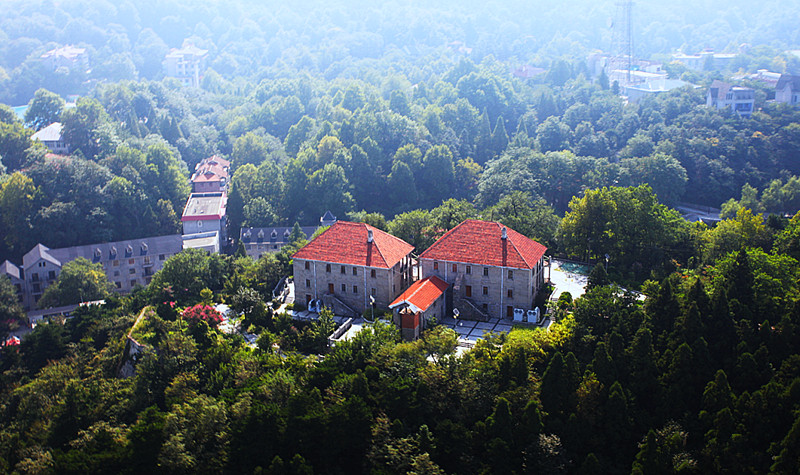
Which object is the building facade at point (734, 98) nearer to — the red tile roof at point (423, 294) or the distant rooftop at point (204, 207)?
the distant rooftop at point (204, 207)

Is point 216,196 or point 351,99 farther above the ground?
point 351,99

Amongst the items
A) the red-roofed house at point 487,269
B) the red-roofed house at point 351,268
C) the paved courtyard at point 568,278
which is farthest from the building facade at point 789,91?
the red-roofed house at point 351,268

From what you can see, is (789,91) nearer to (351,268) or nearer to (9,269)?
(351,268)

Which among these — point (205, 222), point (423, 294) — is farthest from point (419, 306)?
point (205, 222)

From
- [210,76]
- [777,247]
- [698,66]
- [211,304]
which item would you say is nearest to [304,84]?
[210,76]

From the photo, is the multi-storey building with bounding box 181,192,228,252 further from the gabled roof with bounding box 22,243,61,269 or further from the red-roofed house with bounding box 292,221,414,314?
the red-roofed house with bounding box 292,221,414,314

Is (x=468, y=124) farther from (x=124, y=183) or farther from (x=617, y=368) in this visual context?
(x=617, y=368)
